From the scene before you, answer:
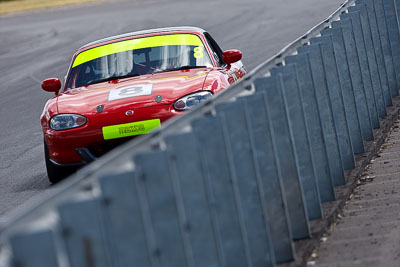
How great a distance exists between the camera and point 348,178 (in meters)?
8.27

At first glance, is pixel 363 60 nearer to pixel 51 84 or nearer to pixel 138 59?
pixel 138 59

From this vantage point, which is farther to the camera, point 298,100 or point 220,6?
point 220,6

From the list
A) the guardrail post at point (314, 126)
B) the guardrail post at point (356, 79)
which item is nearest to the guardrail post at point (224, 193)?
the guardrail post at point (314, 126)

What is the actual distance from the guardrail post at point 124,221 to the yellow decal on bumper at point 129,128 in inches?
226

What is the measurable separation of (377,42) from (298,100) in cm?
479

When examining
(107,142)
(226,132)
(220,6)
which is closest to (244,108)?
(226,132)

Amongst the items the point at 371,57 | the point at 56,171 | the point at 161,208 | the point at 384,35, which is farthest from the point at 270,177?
the point at 384,35

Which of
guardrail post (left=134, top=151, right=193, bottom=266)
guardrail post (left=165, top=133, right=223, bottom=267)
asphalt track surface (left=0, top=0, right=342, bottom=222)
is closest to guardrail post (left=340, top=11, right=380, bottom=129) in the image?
asphalt track surface (left=0, top=0, right=342, bottom=222)

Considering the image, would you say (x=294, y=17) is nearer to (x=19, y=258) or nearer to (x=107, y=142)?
(x=107, y=142)

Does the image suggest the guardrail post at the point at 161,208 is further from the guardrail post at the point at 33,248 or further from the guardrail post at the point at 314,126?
the guardrail post at the point at 314,126

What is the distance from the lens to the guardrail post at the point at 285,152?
6.35 m

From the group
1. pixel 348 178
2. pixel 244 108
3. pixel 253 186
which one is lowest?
pixel 348 178

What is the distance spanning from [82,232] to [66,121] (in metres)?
6.51

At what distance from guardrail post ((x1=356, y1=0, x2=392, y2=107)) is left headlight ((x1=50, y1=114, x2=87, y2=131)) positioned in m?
3.00
